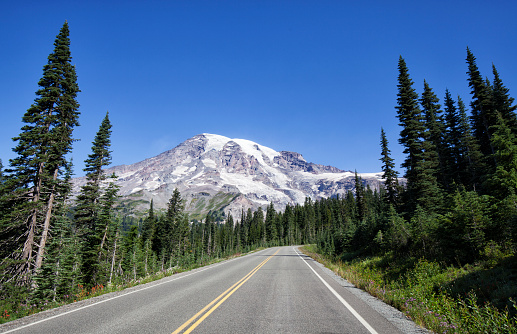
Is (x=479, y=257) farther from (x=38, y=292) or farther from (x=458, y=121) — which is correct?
(x=458, y=121)

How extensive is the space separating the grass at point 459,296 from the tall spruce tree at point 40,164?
801 inches

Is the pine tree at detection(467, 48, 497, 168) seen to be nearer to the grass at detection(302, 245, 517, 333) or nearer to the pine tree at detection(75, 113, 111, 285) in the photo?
the grass at detection(302, 245, 517, 333)

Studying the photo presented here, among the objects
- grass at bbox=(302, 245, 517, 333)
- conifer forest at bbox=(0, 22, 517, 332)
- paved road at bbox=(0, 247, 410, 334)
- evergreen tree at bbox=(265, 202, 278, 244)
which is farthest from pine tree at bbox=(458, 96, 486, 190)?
evergreen tree at bbox=(265, 202, 278, 244)

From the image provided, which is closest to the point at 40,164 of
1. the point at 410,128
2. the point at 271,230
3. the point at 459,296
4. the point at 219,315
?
the point at 219,315

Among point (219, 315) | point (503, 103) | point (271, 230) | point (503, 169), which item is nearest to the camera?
point (219, 315)

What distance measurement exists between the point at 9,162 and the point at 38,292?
8928 millimetres

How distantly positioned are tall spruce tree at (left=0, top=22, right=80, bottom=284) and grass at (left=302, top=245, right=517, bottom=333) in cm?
2033

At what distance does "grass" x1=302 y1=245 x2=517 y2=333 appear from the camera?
17.5ft

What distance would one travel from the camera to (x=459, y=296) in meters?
6.21

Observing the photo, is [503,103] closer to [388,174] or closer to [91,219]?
[388,174]

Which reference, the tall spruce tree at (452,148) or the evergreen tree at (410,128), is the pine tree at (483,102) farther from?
the evergreen tree at (410,128)

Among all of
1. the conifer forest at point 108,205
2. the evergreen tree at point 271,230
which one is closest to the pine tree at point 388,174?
the conifer forest at point 108,205

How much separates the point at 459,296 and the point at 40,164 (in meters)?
23.9

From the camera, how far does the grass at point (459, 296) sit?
5.33 meters
